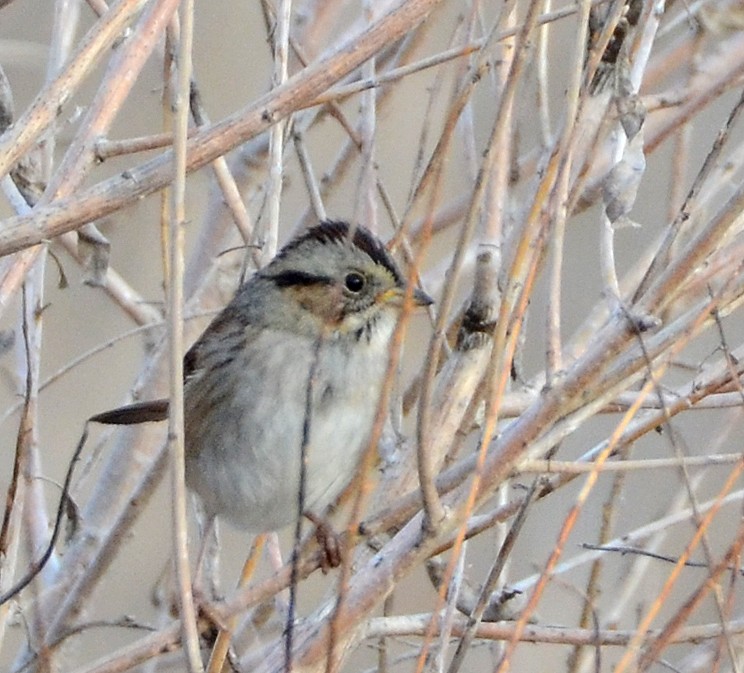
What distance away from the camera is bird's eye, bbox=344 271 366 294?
2.54 m

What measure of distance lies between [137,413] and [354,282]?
529 millimetres

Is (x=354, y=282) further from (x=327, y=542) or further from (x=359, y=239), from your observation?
(x=327, y=542)

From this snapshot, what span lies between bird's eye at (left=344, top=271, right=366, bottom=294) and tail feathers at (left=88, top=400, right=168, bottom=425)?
445mm

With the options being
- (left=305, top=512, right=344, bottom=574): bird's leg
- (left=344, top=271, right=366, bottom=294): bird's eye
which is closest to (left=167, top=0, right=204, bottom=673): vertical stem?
(left=305, top=512, right=344, bottom=574): bird's leg

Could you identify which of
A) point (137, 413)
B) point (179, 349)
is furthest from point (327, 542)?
point (179, 349)

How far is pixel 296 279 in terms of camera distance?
8.57 ft

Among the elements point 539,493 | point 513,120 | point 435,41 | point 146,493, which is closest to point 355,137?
point 513,120

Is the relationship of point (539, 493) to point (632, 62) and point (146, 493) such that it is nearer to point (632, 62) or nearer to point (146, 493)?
point (632, 62)

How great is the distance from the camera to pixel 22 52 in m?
2.79

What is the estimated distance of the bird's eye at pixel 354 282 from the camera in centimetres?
254

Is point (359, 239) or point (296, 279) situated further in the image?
point (296, 279)

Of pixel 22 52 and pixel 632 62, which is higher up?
pixel 22 52

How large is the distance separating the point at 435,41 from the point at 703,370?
2.25 metres

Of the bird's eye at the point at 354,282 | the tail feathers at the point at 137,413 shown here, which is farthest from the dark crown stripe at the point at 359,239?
the tail feathers at the point at 137,413
